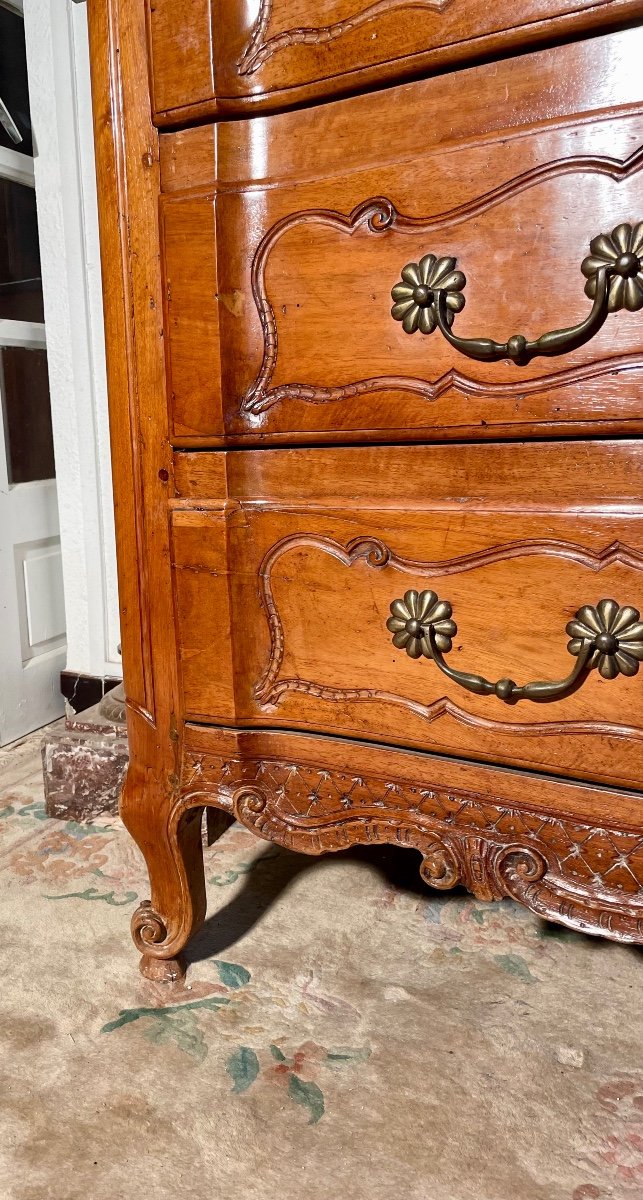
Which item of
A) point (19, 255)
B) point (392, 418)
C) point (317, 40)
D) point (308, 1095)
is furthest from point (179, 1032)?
point (19, 255)

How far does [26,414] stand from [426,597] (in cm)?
125

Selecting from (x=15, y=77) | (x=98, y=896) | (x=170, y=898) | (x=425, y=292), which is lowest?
(x=98, y=896)

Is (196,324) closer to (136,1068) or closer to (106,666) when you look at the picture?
(136,1068)

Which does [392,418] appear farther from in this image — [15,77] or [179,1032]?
[15,77]

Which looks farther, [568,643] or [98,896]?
[98,896]

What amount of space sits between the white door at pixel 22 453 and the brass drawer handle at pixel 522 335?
1160mm

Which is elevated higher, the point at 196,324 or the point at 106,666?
the point at 196,324

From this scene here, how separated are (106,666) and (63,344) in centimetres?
62

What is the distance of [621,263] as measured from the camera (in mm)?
559

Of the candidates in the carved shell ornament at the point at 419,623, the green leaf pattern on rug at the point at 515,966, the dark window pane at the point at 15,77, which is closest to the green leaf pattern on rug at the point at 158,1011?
the green leaf pattern on rug at the point at 515,966

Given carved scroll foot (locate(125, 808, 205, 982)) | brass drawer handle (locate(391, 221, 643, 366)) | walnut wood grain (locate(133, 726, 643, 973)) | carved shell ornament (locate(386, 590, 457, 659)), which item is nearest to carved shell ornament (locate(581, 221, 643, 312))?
brass drawer handle (locate(391, 221, 643, 366))

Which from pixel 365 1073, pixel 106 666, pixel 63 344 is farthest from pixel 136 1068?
pixel 63 344

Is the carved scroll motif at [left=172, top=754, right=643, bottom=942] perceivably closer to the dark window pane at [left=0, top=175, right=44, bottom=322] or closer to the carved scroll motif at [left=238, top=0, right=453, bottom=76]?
the carved scroll motif at [left=238, top=0, right=453, bottom=76]

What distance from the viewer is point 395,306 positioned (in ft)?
2.11
